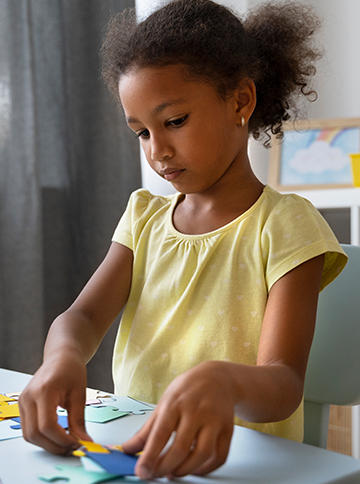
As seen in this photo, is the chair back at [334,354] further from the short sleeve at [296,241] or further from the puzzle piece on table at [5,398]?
the puzzle piece on table at [5,398]

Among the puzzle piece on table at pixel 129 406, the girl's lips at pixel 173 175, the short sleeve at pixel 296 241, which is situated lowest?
the puzzle piece on table at pixel 129 406

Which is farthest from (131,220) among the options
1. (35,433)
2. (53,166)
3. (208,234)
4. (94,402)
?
(53,166)

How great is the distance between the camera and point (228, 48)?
0.75 metres

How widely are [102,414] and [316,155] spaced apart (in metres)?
1.53

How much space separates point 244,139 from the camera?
2.68 feet

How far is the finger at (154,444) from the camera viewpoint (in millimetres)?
395

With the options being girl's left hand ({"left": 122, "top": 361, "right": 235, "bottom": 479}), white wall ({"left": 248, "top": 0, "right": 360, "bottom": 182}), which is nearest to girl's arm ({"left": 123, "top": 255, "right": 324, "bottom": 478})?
Result: girl's left hand ({"left": 122, "top": 361, "right": 235, "bottom": 479})

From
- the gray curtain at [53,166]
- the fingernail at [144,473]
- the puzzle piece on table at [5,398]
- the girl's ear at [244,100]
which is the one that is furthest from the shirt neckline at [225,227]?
the gray curtain at [53,166]

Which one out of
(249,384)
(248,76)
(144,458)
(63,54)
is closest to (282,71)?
(248,76)

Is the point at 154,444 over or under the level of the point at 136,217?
under

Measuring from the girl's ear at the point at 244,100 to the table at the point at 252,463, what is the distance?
0.45 metres

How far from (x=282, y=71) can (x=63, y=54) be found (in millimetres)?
971

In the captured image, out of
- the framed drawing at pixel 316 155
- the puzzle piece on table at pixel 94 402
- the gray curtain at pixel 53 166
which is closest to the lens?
the puzzle piece on table at pixel 94 402

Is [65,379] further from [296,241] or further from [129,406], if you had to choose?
[296,241]
